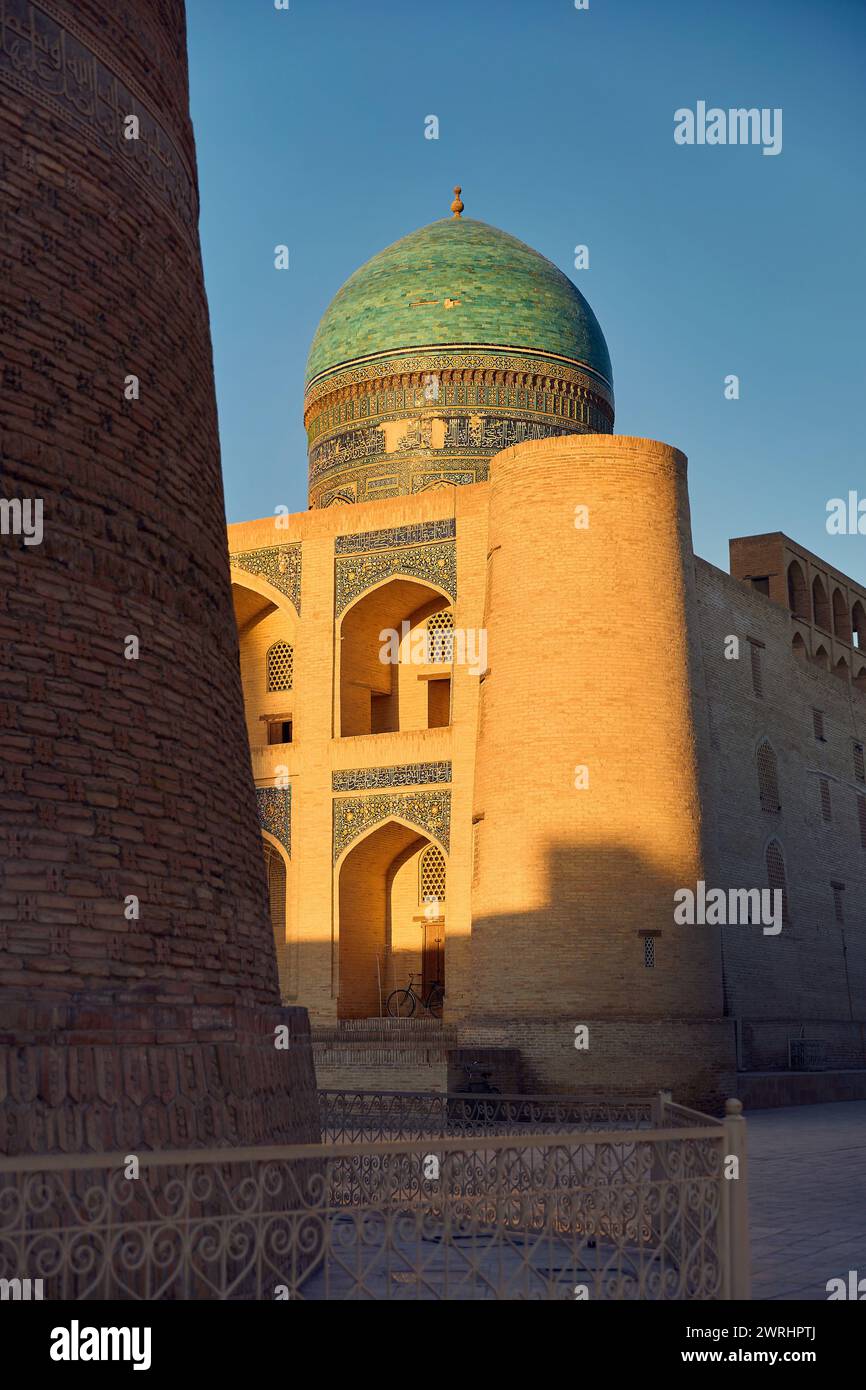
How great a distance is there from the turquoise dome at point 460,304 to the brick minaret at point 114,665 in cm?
1338

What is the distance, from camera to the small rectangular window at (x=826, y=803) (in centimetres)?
1853

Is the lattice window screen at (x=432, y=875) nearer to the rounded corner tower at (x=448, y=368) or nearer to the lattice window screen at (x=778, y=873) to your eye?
the lattice window screen at (x=778, y=873)

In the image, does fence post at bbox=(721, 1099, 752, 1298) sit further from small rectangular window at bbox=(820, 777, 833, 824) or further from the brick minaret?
small rectangular window at bbox=(820, 777, 833, 824)

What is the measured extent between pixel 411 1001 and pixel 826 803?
18.7 feet

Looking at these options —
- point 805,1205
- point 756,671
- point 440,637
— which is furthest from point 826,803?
point 805,1205

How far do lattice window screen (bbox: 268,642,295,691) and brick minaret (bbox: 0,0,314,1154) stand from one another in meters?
11.7

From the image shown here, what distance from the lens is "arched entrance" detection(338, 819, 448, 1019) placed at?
15875mm

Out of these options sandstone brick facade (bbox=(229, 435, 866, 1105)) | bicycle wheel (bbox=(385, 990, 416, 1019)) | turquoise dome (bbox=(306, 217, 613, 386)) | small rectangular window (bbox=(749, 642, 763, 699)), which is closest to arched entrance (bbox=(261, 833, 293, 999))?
sandstone brick facade (bbox=(229, 435, 866, 1105))

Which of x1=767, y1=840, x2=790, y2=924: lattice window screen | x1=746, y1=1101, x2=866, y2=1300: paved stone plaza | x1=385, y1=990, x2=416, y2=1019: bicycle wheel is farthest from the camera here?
x1=767, y1=840, x2=790, y2=924: lattice window screen

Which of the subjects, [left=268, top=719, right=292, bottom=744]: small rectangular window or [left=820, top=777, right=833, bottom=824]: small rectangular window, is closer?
[left=268, top=719, right=292, bottom=744]: small rectangular window

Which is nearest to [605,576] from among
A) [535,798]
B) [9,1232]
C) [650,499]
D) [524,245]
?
[650,499]

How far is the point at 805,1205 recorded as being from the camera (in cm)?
704

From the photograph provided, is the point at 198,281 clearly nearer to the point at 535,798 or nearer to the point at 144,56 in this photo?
the point at 144,56

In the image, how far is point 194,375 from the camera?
5398 millimetres
